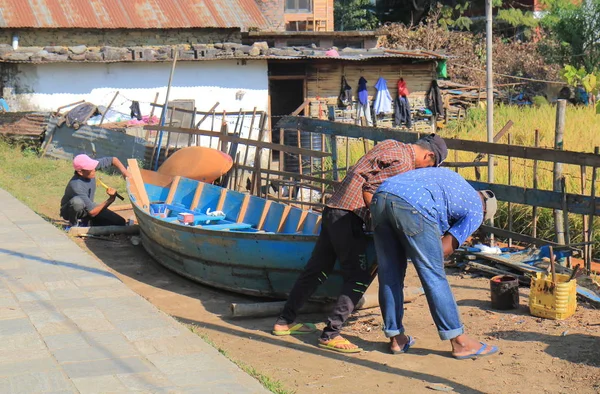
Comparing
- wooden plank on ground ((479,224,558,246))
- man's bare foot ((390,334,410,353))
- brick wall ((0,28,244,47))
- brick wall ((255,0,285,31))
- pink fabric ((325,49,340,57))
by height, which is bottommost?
man's bare foot ((390,334,410,353))

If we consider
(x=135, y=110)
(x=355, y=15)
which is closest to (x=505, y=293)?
(x=135, y=110)

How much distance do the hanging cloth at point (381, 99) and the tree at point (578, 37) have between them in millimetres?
9541

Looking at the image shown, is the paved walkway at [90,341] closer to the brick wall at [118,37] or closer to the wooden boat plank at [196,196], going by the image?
the wooden boat plank at [196,196]

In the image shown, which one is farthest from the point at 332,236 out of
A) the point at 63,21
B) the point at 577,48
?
the point at 577,48

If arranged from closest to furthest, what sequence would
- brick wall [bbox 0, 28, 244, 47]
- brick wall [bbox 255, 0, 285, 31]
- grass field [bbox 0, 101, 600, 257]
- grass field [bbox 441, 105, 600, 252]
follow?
grass field [bbox 441, 105, 600, 252]
grass field [bbox 0, 101, 600, 257]
brick wall [bbox 0, 28, 244, 47]
brick wall [bbox 255, 0, 285, 31]

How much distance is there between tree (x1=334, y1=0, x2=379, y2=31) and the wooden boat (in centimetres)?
2782

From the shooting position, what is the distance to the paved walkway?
457 cm

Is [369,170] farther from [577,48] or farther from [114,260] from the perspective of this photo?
[577,48]

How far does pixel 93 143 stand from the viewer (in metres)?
16.3

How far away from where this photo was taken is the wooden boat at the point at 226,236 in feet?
23.5

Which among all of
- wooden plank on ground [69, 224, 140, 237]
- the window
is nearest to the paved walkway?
wooden plank on ground [69, 224, 140, 237]

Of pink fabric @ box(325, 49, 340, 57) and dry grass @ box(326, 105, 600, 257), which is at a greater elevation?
pink fabric @ box(325, 49, 340, 57)

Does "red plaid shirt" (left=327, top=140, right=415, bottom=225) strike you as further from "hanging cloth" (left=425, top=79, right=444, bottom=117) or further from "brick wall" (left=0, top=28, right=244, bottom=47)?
"brick wall" (left=0, top=28, right=244, bottom=47)

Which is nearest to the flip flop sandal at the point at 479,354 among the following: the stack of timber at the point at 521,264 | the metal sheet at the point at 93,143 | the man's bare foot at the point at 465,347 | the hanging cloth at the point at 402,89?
the man's bare foot at the point at 465,347
